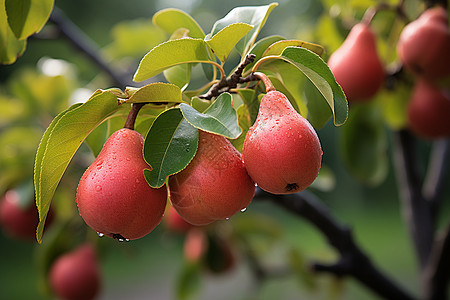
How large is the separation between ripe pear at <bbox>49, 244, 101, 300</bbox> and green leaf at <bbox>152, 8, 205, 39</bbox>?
0.62 meters

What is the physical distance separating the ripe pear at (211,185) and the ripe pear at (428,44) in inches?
14.7

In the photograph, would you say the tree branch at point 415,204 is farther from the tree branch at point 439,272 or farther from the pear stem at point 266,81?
the pear stem at point 266,81

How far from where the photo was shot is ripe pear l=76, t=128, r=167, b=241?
0.97 feet

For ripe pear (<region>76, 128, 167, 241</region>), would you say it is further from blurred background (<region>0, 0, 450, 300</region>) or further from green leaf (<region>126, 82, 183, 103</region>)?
blurred background (<region>0, 0, 450, 300</region>)

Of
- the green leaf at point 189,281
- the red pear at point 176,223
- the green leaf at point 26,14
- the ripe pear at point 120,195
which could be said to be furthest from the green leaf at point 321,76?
the green leaf at point 189,281

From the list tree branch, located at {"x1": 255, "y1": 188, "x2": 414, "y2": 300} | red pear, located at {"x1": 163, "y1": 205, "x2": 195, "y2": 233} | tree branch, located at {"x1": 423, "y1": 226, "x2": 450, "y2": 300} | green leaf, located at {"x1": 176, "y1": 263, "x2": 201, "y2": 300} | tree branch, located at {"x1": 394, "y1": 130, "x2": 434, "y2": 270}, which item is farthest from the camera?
green leaf, located at {"x1": 176, "y1": 263, "x2": 201, "y2": 300}

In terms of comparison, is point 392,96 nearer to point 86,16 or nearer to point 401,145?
point 401,145

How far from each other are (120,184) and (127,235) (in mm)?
40

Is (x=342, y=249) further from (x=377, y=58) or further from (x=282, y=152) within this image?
(x=282, y=152)

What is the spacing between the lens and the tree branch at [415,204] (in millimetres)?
817

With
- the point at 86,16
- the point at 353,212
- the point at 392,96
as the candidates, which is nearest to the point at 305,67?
the point at 392,96

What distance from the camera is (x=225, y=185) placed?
30cm

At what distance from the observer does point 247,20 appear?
40 cm

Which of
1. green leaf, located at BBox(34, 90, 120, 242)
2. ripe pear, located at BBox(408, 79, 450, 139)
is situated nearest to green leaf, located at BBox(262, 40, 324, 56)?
green leaf, located at BBox(34, 90, 120, 242)
